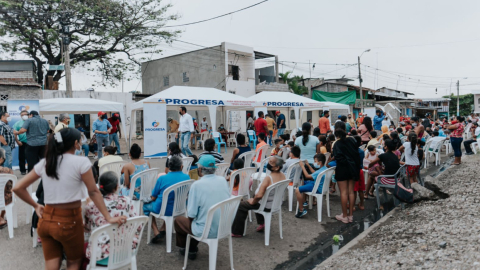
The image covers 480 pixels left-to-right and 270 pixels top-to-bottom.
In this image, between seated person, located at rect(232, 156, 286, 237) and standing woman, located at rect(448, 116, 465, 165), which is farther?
standing woman, located at rect(448, 116, 465, 165)

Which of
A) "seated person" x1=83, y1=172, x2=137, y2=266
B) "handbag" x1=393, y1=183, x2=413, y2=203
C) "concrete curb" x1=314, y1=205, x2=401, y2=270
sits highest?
"seated person" x1=83, y1=172, x2=137, y2=266

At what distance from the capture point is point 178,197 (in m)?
3.97

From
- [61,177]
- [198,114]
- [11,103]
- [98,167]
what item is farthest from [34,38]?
[61,177]

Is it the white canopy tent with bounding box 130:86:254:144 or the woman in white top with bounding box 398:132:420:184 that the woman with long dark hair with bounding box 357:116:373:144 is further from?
the white canopy tent with bounding box 130:86:254:144

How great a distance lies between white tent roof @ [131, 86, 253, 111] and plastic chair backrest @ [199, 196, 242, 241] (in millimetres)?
8305

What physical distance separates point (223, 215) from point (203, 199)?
26 centimetres

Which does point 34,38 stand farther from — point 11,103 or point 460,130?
point 460,130

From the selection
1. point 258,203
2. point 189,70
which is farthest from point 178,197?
point 189,70

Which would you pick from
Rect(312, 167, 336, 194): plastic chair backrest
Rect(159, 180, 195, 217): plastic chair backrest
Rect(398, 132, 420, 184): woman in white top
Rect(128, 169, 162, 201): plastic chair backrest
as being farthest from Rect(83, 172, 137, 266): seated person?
Rect(398, 132, 420, 184): woman in white top

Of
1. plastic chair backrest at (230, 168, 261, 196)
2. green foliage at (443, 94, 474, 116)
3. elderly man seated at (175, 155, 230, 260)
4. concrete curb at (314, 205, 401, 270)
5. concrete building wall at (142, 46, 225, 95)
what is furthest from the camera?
green foliage at (443, 94, 474, 116)

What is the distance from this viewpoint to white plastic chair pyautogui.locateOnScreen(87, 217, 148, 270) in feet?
8.01

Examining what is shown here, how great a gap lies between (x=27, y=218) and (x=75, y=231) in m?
3.06

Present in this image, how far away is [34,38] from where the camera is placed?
775 inches

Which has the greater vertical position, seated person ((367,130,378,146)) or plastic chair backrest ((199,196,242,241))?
seated person ((367,130,378,146))
